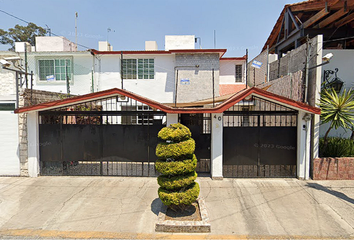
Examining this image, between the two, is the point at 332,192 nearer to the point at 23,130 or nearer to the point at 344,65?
the point at 344,65

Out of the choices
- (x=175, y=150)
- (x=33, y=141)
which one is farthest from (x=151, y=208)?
(x=33, y=141)

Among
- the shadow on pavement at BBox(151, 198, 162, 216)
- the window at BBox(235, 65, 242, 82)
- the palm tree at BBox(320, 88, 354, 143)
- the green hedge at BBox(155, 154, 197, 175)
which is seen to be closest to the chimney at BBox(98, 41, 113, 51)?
the window at BBox(235, 65, 242, 82)

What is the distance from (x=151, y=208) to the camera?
6.12m

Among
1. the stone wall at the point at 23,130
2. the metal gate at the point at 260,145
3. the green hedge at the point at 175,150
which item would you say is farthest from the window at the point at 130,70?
the green hedge at the point at 175,150

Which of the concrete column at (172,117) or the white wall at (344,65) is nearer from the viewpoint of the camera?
the concrete column at (172,117)

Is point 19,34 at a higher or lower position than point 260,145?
higher

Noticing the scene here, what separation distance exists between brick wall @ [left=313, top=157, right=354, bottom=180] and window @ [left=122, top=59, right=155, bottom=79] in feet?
33.6

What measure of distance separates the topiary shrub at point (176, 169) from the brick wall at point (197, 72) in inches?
341

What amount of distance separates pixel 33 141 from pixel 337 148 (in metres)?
11.7

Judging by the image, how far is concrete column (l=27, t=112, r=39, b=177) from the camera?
8367mm

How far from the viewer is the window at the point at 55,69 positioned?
46.4 ft

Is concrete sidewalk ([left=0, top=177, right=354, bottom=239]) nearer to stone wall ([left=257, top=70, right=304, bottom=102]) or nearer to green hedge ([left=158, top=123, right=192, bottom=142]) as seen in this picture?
green hedge ([left=158, top=123, right=192, bottom=142])

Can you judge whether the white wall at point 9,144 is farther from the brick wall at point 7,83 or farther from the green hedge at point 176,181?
the green hedge at point 176,181

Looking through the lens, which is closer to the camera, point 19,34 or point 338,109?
point 338,109
